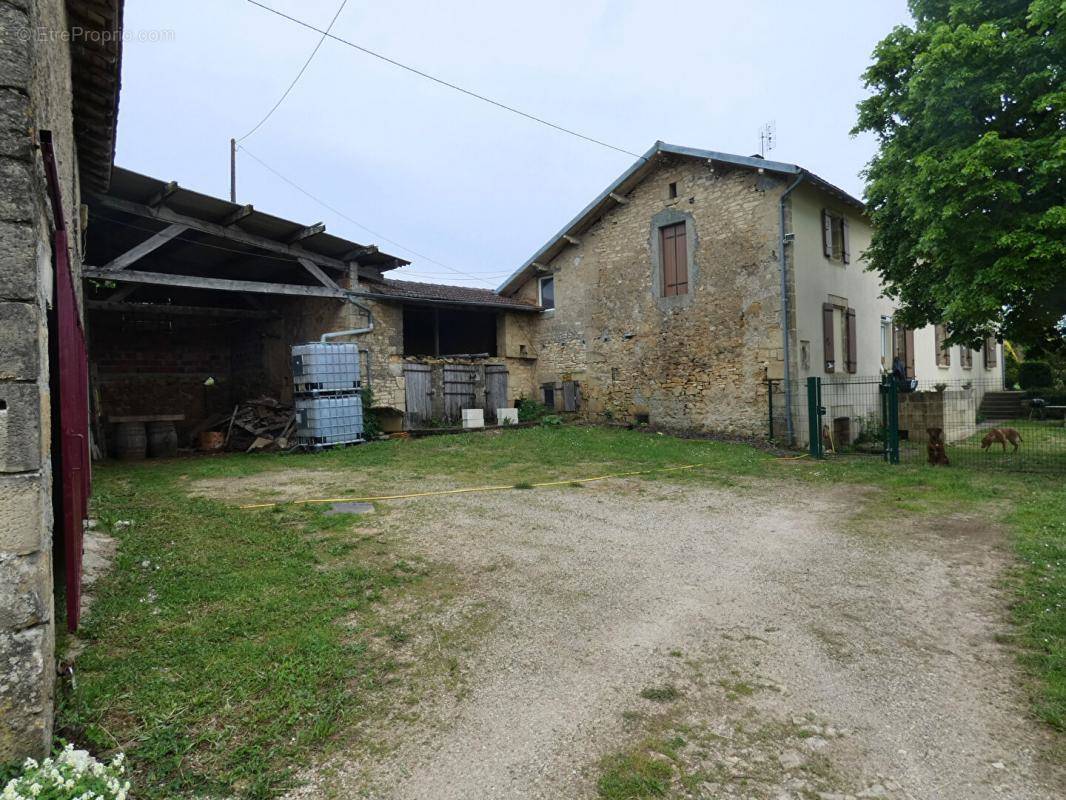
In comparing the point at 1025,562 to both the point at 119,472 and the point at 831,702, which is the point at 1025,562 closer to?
the point at 831,702

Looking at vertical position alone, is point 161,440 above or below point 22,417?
below

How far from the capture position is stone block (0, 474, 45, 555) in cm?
206

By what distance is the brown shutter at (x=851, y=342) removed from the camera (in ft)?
45.5

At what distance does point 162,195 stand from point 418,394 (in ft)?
20.8

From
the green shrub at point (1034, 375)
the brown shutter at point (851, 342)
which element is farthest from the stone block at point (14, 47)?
the green shrub at point (1034, 375)

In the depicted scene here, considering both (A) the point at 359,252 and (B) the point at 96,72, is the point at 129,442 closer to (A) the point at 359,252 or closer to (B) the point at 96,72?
(A) the point at 359,252

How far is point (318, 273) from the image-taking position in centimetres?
1245

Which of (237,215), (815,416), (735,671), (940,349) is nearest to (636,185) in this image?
(815,416)

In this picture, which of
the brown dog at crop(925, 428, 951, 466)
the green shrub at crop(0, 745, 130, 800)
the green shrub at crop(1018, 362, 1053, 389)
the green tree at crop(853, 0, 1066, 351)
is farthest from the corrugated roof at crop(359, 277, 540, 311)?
the green shrub at crop(1018, 362, 1053, 389)

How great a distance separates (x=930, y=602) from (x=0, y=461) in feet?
16.6

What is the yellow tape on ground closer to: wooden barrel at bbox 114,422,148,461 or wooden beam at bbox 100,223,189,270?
wooden beam at bbox 100,223,189,270

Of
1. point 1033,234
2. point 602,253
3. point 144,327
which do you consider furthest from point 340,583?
point 144,327

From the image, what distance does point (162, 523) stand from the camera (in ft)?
18.6

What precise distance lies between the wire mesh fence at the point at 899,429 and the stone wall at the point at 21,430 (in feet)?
36.0
